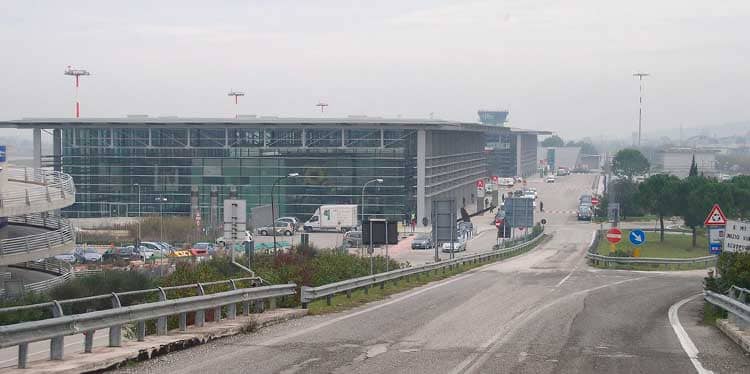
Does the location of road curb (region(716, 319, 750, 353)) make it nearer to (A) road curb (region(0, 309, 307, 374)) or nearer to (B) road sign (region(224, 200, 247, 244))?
(A) road curb (region(0, 309, 307, 374))

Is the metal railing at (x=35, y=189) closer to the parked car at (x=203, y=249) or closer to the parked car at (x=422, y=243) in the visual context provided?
the parked car at (x=203, y=249)

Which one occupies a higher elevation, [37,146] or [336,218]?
[37,146]

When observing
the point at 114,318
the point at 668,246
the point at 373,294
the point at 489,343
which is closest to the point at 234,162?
the point at 668,246


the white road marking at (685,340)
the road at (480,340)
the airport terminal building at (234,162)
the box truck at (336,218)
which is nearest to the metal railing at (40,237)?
the road at (480,340)

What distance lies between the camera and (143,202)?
104 metres

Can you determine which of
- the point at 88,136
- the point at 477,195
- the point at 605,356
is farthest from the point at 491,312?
the point at 477,195

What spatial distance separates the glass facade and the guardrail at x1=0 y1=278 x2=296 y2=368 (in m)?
82.7

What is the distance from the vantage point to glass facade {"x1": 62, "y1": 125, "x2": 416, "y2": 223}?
4050 inches

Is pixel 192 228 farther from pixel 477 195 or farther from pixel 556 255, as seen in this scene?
pixel 477 195

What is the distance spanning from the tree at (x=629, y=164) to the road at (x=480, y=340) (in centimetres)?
15300

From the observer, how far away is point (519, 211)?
77.4m

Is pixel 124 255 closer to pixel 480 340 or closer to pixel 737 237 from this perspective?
pixel 737 237

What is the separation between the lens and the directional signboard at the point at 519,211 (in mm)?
76812

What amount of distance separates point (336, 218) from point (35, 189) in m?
45.1
